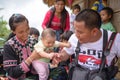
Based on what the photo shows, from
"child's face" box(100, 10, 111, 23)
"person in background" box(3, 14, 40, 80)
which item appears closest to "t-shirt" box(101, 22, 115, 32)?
"child's face" box(100, 10, 111, 23)

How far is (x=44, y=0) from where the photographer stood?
1024 centimetres

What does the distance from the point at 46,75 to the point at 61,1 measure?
3294mm

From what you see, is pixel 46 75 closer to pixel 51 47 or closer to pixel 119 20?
pixel 51 47

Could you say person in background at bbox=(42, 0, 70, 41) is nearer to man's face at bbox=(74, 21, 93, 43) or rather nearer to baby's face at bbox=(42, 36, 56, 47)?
baby's face at bbox=(42, 36, 56, 47)

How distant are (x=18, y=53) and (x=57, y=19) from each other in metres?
3.17

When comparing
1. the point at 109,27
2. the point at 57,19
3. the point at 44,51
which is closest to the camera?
the point at 44,51

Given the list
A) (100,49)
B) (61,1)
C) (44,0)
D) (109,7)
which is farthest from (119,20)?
(44,0)

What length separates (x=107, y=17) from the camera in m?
5.98

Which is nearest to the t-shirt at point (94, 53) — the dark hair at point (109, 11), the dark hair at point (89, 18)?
the dark hair at point (89, 18)

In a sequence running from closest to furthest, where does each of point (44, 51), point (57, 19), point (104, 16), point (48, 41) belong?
1. point (44, 51)
2. point (48, 41)
3. point (104, 16)
4. point (57, 19)

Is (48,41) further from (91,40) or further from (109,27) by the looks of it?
(109,27)

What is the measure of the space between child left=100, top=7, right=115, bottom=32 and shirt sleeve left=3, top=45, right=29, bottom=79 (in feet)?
9.25

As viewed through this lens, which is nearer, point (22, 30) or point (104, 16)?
point (22, 30)

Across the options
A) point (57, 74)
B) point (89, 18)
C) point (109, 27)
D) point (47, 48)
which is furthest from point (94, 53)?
point (109, 27)
